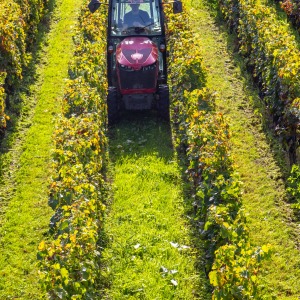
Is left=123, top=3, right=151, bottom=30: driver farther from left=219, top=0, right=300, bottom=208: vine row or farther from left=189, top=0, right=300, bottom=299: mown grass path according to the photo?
left=219, top=0, right=300, bottom=208: vine row

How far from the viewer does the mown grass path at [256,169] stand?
8.94 meters

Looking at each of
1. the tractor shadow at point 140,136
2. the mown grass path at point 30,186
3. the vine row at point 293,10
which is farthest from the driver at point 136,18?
the vine row at point 293,10

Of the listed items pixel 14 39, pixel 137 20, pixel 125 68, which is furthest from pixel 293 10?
pixel 14 39

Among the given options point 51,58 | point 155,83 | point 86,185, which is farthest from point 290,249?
point 51,58

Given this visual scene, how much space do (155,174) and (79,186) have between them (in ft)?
9.00

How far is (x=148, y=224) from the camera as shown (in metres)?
9.71

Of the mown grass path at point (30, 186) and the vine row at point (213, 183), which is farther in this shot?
the mown grass path at point (30, 186)

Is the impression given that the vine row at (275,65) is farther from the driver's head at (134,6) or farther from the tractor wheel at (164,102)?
the driver's head at (134,6)

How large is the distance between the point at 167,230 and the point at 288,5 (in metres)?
10.2

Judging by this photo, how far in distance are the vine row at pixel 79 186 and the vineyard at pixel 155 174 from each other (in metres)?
0.02

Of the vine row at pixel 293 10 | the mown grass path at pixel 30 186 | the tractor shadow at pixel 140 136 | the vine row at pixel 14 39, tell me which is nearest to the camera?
the mown grass path at pixel 30 186

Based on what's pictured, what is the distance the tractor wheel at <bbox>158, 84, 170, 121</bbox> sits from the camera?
12.2m

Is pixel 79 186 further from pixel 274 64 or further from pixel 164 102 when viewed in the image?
pixel 274 64

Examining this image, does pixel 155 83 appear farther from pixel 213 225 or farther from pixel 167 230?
pixel 213 225
